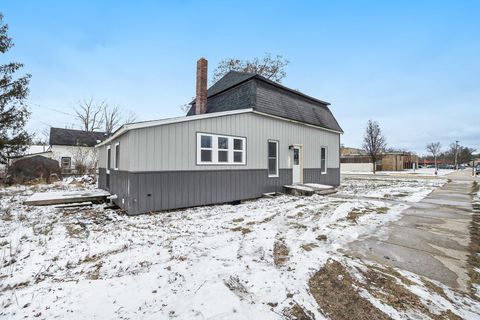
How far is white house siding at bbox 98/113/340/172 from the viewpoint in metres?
6.45

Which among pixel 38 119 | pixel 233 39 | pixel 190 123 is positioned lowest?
pixel 190 123

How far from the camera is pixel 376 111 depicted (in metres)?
29.8

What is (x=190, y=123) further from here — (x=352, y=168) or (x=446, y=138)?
(x=446, y=138)

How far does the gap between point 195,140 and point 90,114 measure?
32.6 metres

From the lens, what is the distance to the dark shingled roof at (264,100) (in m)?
9.69

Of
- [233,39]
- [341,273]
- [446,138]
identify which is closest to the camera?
[341,273]

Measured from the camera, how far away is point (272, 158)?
10.1 metres

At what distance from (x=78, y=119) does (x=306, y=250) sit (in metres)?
38.5

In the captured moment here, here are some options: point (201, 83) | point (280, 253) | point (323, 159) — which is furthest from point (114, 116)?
point (280, 253)

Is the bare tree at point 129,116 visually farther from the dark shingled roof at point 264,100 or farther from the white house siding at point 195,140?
the white house siding at point 195,140

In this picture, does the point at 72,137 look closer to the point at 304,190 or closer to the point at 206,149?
the point at 206,149

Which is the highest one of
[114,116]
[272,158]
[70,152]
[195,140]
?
[114,116]

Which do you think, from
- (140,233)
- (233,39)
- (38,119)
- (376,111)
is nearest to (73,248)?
(140,233)

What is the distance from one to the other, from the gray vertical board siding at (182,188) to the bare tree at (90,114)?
28.3m
